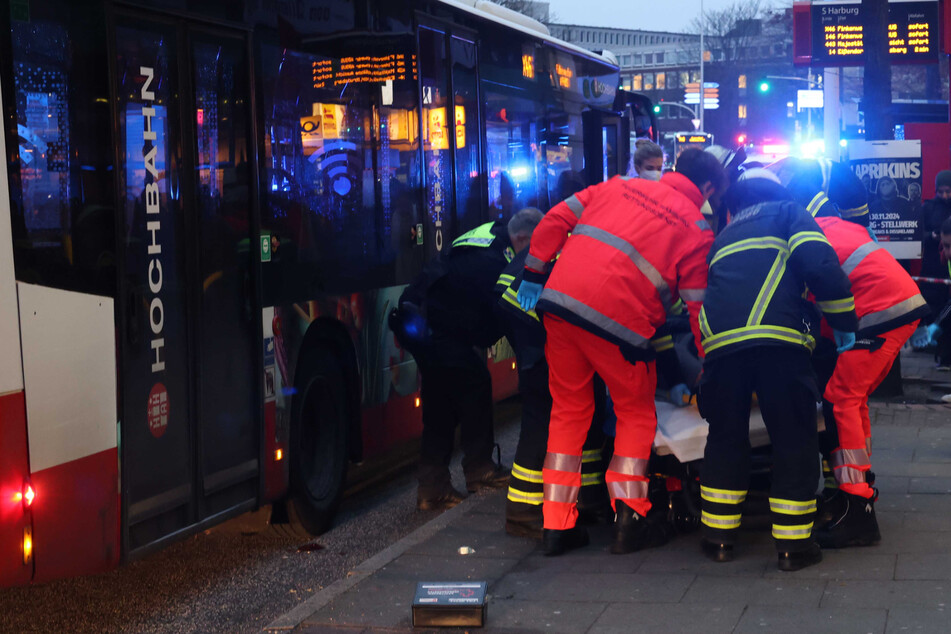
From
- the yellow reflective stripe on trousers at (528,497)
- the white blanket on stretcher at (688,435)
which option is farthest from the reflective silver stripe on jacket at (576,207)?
the yellow reflective stripe on trousers at (528,497)

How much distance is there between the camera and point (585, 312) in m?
6.12

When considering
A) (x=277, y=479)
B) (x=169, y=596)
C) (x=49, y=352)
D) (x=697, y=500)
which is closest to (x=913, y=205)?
(x=697, y=500)

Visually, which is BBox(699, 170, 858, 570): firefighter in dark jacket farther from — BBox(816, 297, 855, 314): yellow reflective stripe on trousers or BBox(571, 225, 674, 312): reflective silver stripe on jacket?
BBox(571, 225, 674, 312): reflective silver stripe on jacket

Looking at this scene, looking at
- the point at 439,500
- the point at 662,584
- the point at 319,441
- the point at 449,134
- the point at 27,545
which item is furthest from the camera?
the point at 449,134

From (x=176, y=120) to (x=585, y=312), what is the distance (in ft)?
6.89

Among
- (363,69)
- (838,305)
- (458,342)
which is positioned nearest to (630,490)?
(838,305)

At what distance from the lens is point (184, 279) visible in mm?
6035

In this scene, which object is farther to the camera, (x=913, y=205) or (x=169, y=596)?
(x=913, y=205)

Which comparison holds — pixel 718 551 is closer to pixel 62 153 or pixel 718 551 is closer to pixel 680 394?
pixel 680 394

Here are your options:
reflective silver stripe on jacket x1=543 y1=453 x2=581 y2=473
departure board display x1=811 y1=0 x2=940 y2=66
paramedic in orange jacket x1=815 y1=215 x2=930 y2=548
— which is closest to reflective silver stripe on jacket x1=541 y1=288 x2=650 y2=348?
reflective silver stripe on jacket x1=543 y1=453 x2=581 y2=473

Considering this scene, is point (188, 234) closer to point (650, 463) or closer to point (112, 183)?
point (112, 183)

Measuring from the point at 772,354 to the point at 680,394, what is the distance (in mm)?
909

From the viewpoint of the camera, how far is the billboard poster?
523 inches


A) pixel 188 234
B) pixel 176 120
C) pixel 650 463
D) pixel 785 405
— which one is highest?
pixel 176 120
